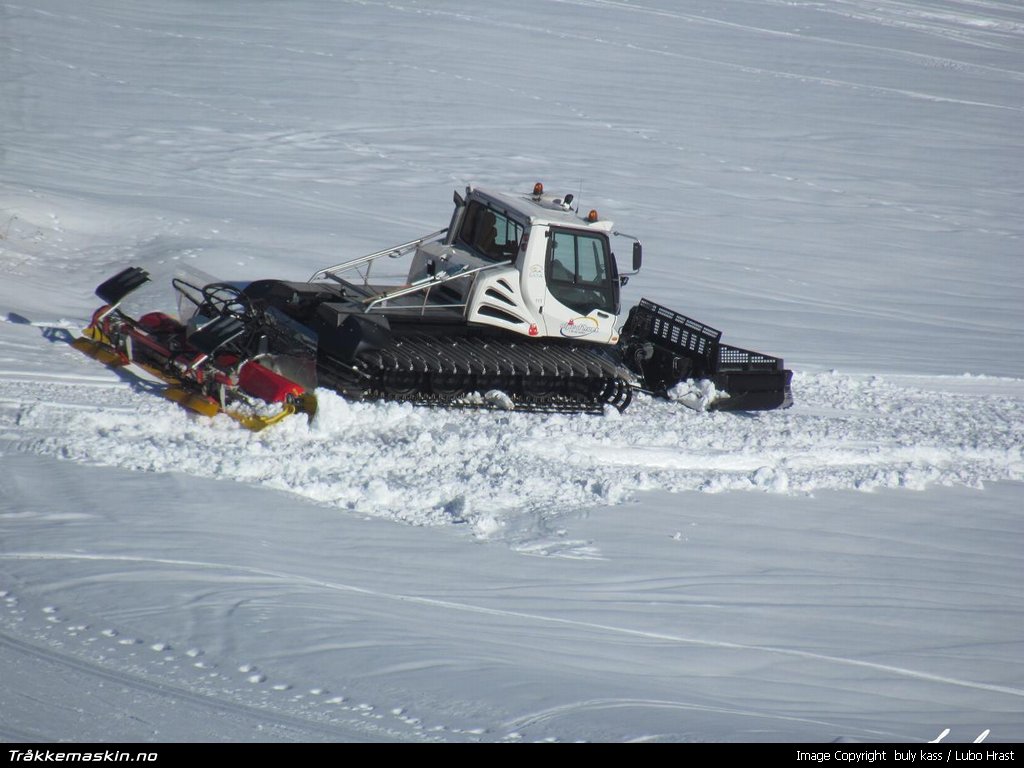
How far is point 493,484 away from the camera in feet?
26.5

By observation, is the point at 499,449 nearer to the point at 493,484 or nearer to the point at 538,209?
the point at 493,484

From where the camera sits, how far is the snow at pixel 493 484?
5543 mm

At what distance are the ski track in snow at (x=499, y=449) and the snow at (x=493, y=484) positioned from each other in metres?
0.04

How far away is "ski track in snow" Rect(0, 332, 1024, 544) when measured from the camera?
768 centimetres

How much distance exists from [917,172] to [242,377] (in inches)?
744

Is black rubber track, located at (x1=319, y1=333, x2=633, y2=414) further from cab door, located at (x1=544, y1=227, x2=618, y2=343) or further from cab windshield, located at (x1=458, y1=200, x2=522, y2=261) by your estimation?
cab windshield, located at (x1=458, y1=200, x2=522, y2=261)

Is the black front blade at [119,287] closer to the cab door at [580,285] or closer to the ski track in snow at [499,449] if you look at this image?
the ski track in snow at [499,449]

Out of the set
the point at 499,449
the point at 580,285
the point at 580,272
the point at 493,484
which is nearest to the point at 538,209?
the point at 580,272

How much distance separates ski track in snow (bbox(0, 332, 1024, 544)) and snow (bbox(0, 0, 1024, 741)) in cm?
4

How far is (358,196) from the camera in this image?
1758 cm

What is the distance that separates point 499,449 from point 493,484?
27.2 inches

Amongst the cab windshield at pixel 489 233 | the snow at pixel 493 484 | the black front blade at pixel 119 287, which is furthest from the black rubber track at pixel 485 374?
the black front blade at pixel 119 287

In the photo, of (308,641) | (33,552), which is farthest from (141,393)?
(308,641)

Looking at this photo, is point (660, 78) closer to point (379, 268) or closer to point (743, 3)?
point (743, 3)
